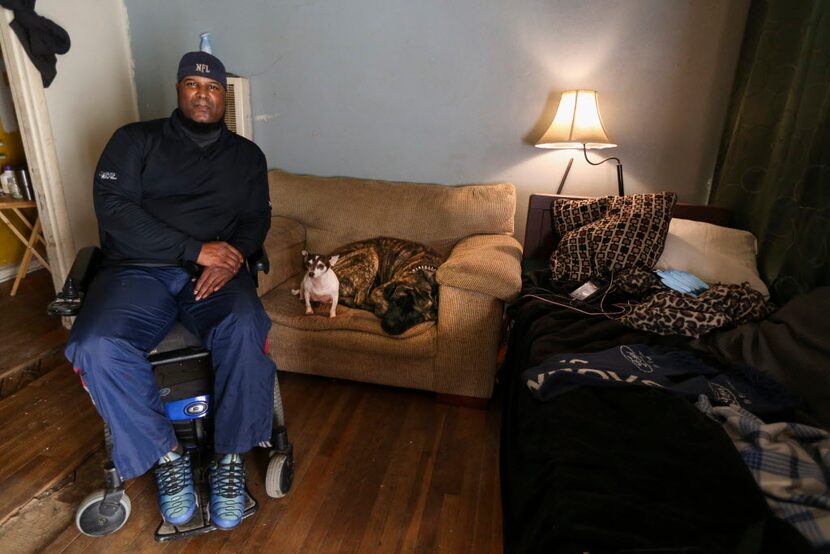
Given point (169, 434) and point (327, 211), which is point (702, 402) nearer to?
point (169, 434)

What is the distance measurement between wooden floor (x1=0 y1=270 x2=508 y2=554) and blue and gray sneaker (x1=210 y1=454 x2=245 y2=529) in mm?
67

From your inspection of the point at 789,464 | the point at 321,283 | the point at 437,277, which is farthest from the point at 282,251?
the point at 789,464

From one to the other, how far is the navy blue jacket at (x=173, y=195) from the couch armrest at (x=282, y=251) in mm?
338

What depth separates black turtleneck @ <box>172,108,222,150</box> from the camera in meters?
1.65

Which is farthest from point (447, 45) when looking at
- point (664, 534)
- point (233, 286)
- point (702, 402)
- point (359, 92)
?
point (664, 534)

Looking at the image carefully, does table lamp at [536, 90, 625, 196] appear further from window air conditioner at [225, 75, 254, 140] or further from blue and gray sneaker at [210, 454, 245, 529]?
blue and gray sneaker at [210, 454, 245, 529]

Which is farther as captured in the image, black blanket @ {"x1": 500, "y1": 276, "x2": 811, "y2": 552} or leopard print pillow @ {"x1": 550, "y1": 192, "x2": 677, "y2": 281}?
leopard print pillow @ {"x1": 550, "y1": 192, "x2": 677, "y2": 281}

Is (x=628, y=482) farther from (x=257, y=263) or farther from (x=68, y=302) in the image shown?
(x=68, y=302)

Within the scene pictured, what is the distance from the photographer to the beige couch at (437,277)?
1864 millimetres

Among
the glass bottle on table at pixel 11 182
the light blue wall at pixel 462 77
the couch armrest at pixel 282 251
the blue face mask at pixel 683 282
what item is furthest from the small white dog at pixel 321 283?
the glass bottle on table at pixel 11 182

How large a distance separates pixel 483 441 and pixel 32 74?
2.63 meters

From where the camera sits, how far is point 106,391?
127 cm

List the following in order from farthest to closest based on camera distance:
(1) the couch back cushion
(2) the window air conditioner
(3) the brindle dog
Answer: (2) the window air conditioner < (1) the couch back cushion < (3) the brindle dog

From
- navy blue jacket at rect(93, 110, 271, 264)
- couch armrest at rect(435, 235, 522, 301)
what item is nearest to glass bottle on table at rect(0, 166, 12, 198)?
navy blue jacket at rect(93, 110, 271, 264)
